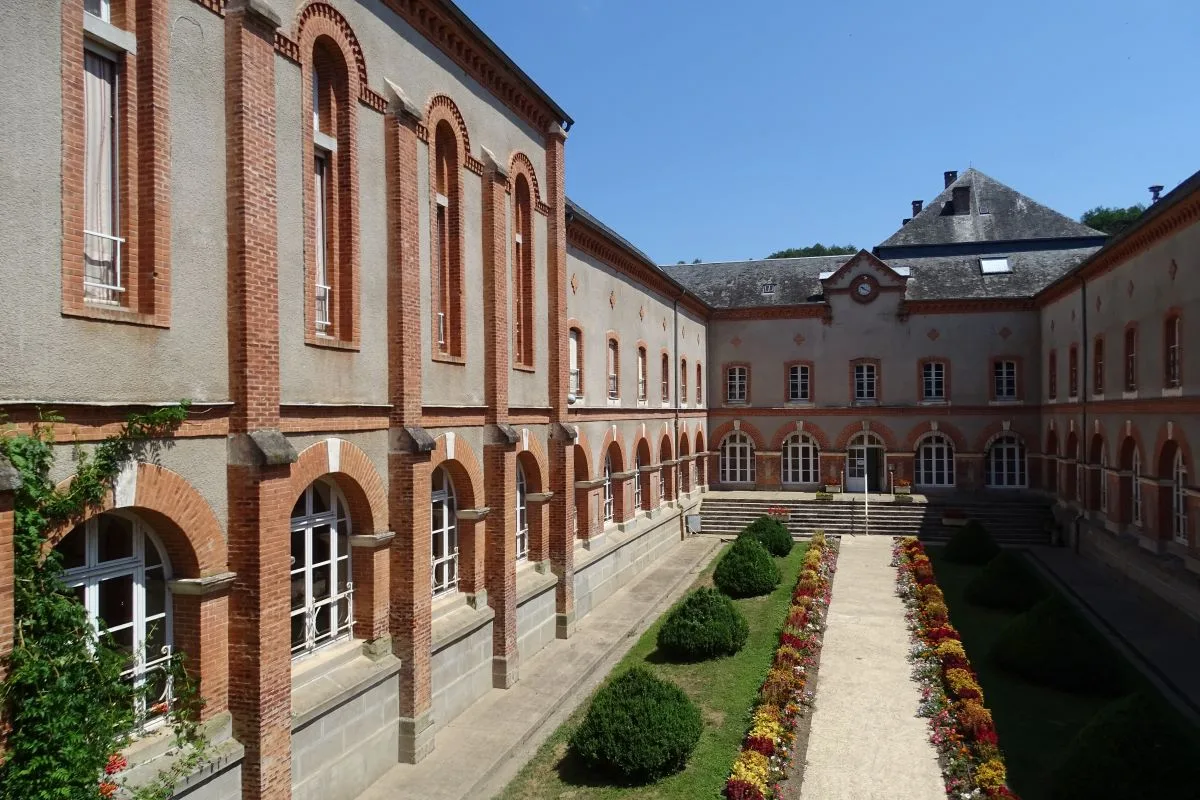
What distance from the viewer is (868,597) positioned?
69.1ft

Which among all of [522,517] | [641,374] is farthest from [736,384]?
[522,517]

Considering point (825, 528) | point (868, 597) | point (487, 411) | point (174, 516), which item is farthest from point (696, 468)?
point (174, 516)

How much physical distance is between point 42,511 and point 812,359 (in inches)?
1311

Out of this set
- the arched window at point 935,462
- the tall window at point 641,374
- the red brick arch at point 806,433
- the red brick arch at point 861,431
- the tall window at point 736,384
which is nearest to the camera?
the tall window at point 641,374

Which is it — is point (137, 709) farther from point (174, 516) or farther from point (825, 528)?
point (825, 528)

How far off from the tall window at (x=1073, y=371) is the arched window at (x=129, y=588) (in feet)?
93.8

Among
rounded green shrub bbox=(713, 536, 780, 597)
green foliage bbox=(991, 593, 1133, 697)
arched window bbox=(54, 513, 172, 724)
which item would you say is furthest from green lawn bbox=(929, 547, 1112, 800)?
arched window bbox=(54, 513, 172, 724)

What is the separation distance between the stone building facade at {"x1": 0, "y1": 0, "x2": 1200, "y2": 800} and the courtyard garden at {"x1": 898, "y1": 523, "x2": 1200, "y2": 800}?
5.06 metres

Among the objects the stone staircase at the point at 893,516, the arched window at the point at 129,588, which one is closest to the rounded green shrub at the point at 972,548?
the stone staircase at the point at 893,516

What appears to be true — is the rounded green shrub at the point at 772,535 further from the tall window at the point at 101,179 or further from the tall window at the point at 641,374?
the tall window at the point at 101,179

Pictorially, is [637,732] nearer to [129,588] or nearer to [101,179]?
[129,588]

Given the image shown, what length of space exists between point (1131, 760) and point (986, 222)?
36952mm

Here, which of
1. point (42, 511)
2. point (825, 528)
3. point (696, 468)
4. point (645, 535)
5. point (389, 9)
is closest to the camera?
point (42, 511)

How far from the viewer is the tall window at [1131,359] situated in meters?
21.8
